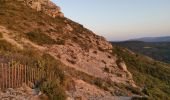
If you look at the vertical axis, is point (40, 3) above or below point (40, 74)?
above

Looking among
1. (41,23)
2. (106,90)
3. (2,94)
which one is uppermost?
(41,23)

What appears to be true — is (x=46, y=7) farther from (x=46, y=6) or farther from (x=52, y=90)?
(x=52, y=90)

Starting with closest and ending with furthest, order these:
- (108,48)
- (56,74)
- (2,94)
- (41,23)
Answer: (2,94) < (56,74) < (41,23) < (108,48)

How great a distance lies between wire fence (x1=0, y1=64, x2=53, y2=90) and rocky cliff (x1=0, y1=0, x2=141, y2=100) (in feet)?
46.9

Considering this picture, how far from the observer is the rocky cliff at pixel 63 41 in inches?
1711

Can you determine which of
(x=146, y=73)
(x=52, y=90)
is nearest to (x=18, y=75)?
(x=52, y=90)

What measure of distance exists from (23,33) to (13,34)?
9.03 feet

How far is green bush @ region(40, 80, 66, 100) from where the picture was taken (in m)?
20.0

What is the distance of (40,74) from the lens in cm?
2241

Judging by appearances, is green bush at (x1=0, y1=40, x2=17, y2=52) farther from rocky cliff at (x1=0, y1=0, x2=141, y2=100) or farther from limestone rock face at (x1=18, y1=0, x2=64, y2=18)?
limestone rock face at (x1=18, y1=0, x2=64, y2=18)

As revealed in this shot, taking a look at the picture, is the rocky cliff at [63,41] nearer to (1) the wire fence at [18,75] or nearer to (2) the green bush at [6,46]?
(2) the green bush at [6,46]

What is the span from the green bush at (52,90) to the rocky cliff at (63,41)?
15223 mm

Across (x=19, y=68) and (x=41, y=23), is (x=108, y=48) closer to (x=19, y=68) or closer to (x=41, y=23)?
(x=41, y=23)

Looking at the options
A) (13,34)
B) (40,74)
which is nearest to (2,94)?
(40,74)
